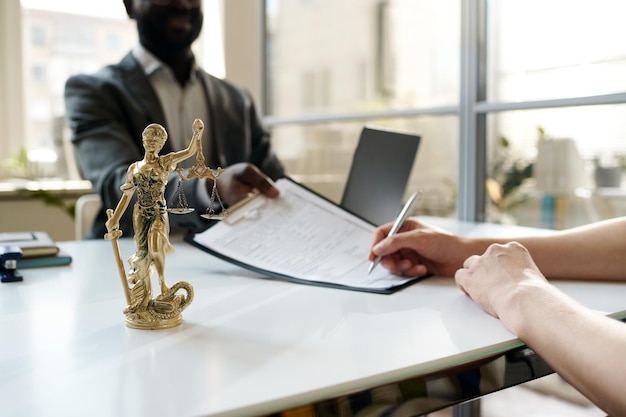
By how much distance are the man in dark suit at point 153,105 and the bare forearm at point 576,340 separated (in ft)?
3.13

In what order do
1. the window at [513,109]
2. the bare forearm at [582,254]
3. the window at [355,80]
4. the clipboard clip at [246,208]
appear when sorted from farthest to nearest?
1. the window at [355,80]
2. the window at [513,109]
3. the clipboard clip at [246,208]
4. the bare forearm at [582,254]

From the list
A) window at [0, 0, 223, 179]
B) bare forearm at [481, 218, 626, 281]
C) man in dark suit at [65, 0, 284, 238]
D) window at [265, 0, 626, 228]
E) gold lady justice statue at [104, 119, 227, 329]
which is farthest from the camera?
window at [0, 0, 223, 179]

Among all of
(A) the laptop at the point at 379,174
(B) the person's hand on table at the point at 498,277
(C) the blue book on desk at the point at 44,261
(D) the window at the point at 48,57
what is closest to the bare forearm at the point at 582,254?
(B) the person's hand on table at the point at 498,277

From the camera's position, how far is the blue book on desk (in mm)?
877

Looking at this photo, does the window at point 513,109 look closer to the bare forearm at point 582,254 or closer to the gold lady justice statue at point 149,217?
the bare forearm at point 582,254

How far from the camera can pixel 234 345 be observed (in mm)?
521

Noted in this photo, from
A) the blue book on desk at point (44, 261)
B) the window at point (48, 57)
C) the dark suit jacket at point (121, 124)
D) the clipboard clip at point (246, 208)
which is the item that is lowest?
the blue book on desk at point (44, 261)

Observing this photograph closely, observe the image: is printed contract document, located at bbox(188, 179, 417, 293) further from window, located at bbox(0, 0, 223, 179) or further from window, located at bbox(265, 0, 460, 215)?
window, located at bbox(0, 0, 223, 179)

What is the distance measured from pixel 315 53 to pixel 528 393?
69.6 inches

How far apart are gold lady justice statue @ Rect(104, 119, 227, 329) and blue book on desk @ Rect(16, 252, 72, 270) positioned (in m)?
0.39

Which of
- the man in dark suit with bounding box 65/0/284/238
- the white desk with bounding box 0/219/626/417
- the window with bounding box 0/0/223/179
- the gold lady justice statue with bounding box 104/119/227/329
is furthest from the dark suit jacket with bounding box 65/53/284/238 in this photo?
the window with bounding box 0/0/223/179

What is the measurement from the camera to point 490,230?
4.10 feet

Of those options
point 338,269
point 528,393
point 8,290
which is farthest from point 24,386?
point 528,393

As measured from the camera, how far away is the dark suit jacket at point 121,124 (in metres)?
1.44
